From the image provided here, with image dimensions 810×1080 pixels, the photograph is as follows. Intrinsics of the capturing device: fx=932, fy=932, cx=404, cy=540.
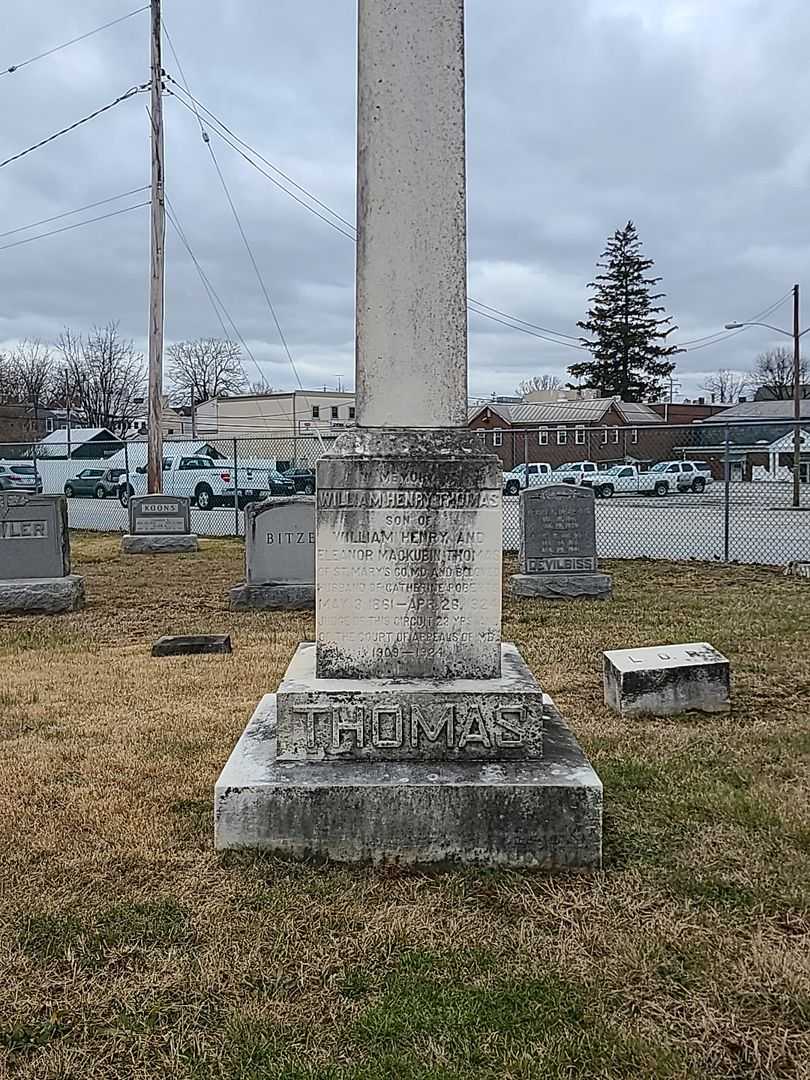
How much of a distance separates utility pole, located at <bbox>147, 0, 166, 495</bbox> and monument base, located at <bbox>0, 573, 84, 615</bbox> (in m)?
7.17

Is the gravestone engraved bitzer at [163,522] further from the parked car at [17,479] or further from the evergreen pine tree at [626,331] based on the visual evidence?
the evergreen pine tree at [626,331]

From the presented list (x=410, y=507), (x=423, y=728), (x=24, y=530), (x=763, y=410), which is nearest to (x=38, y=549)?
(x=24, y=530)

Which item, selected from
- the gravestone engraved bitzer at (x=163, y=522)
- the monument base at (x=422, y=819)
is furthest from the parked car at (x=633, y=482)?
the monument base at (x=422, y=819)

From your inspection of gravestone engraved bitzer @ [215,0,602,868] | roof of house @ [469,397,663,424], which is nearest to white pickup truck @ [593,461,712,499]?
roof of house @ [469,397,663,424]

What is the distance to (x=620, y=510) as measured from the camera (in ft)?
88.1

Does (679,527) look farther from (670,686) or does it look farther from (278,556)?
(670,686)

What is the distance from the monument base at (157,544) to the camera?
15.9 metres

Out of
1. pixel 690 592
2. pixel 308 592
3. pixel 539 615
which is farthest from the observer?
pixel 690 592

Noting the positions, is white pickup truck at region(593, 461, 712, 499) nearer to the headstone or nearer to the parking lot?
the parking lot

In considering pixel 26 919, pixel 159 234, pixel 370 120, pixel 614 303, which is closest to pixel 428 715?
pixel 26 919

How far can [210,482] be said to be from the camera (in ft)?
90.1

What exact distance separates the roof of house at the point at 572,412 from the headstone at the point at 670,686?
4521cm

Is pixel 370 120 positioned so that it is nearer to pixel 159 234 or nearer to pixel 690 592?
pixel 690 592

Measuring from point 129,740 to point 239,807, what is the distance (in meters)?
1.72
